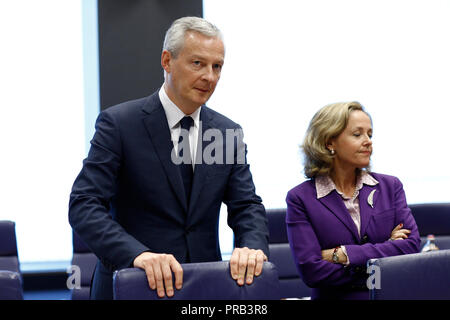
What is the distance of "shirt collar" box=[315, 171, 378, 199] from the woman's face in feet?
0.23

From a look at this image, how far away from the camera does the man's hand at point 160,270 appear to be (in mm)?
1490

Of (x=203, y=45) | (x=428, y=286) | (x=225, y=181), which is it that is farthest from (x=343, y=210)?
(x=203, y=45)

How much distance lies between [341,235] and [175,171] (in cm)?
92

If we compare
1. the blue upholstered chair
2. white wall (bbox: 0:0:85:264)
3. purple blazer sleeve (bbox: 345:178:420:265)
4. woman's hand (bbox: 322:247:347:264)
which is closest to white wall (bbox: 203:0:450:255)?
white wall (bbox: 0:0:85:264)

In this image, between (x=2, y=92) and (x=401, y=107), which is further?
(x=401, y=107)

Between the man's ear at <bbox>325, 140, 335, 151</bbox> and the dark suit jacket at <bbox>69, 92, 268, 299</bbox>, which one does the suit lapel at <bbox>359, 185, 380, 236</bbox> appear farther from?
the dark suit jacket at <bbox>69, 92, 268, 299</bbox>

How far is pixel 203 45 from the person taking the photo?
1.74m

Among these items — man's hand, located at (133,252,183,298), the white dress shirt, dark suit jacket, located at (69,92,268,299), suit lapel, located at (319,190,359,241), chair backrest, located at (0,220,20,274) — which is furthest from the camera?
chair backrest, located at (0,220,20,274)

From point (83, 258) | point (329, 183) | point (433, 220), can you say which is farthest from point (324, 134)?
point (83, 258)

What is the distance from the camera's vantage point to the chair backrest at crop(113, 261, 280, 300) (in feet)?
4.92

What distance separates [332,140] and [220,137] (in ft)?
2.62

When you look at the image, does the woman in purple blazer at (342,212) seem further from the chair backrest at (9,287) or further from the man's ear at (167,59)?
the chair backrest at (9,287)

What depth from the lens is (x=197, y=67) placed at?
176 centimetres
